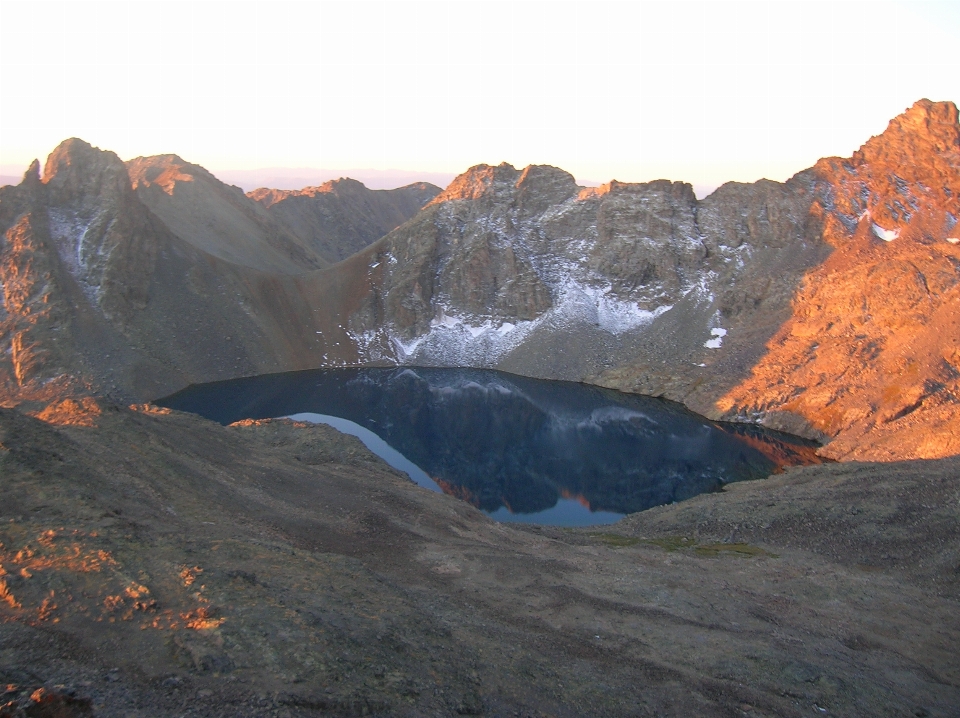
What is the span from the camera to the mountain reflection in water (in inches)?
2103

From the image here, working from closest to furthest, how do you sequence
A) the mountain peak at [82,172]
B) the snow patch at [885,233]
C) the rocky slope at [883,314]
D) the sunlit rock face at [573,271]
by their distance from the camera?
1. the rocky slope at [883,314]
2. the snow patch at [885,233]
3. the mountain peak at [82,172]
4. the sunlit rock face at [573,271]

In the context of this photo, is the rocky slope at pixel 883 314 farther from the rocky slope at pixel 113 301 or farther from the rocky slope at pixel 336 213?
the rocky slope at pixel 336 213

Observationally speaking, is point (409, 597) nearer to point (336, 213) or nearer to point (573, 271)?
point (573, 271)

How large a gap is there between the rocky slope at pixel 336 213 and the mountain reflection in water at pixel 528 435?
59677mm

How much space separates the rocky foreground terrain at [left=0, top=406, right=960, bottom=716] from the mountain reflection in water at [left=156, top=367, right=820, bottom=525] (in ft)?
48.5

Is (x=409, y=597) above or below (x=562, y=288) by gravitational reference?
below

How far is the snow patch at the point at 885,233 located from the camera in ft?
269

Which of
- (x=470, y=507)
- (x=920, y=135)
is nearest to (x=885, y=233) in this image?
(x=920, y=135)

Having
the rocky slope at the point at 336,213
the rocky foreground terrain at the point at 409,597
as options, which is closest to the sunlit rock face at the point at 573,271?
the rocky slope at the point at 336,213

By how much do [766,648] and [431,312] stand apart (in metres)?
83.0

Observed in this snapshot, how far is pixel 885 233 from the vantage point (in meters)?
82.7

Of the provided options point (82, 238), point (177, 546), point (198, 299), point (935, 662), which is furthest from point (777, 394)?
point (82, 238)

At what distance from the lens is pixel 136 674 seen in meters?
13.7

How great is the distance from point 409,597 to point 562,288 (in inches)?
3166
